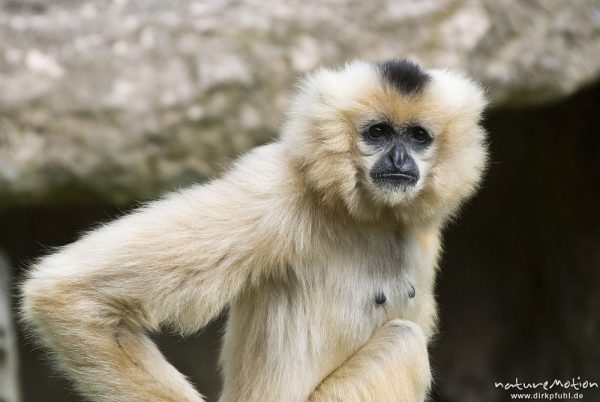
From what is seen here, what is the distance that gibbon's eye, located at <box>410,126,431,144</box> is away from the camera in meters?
5.79

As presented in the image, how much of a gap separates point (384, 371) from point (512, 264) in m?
6.05

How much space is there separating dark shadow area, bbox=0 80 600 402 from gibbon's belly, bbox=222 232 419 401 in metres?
4.13

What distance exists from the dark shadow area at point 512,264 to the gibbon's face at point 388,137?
3523 millimetres

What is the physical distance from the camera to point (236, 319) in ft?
19.1

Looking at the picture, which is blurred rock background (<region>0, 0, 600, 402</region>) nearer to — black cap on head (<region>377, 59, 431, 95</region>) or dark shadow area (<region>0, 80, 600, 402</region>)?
dark shadow area (<region>0, 80, 600, 402</region>)

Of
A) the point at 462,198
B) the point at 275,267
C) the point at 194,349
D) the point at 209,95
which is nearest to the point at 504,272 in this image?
the point at 194,349

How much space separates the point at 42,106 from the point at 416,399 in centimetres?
437

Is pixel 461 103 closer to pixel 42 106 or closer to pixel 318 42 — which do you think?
pixel 318 42

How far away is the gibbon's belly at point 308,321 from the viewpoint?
5547mm

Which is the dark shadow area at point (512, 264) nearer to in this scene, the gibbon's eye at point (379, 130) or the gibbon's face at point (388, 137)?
the gibbon's face at point (388, 137)

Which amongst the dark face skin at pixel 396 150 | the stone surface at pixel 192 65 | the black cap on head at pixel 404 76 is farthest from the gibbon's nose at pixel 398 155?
the stone surface at pixel 192 65

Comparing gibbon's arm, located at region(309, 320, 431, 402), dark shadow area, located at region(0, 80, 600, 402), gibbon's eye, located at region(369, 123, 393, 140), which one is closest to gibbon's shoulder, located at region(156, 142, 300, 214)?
gibbon's eye, located at region(369, 123, 393, 140)

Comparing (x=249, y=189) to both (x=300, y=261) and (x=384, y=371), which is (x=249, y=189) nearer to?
(x=300, y=261)

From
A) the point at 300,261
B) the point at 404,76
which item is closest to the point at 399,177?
the point at 404,76
